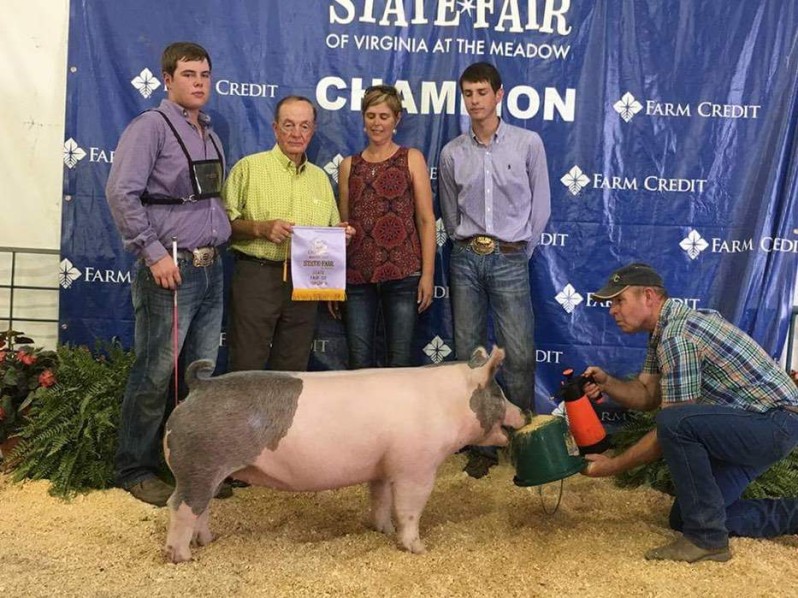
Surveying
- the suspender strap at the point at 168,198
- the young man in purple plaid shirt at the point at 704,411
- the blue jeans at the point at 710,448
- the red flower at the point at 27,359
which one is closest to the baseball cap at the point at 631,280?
the young man in purple plaid shirt at the point at 704,411

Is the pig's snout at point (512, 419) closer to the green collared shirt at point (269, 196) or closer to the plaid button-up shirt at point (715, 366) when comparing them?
the plaid button-up shirt at point (715, 366)

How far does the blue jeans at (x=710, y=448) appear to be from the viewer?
2902 millimetres

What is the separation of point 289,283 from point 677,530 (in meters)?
1.99

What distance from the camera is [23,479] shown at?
367 centimetres

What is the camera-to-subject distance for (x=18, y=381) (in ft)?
12.7

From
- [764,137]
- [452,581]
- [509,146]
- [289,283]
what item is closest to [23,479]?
[289,283]

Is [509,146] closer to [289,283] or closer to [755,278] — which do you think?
[289,283]

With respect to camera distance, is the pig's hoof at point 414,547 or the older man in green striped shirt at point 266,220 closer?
the pig's hoof at point 414,547

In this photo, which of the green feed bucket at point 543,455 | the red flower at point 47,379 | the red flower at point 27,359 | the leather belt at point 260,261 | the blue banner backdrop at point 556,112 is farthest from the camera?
the blue banner backdrop at point 556,112

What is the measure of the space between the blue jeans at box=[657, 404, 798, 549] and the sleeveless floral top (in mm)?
1446

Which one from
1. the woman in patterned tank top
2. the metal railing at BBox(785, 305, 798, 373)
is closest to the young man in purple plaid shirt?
the woman in patterned tank top

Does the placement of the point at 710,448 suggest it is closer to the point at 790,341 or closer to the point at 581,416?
the point at 581,416

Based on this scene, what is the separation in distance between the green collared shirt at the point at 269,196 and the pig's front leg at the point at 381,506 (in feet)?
3.78

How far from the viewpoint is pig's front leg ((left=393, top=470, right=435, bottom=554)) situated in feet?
9.57
